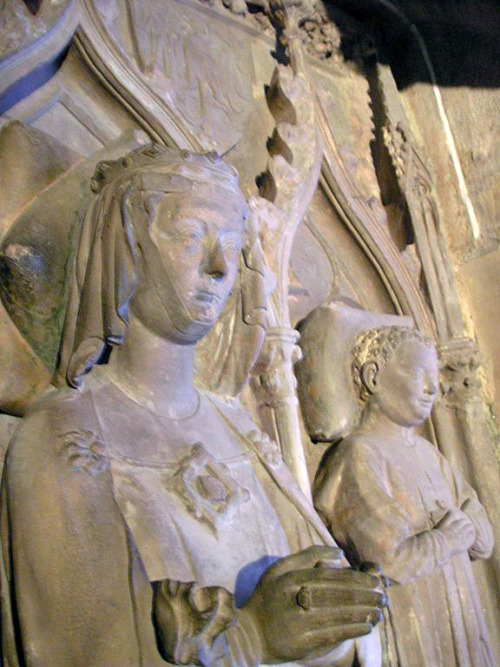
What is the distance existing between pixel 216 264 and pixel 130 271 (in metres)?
0.25

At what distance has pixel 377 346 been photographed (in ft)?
10.4

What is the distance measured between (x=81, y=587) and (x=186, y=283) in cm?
89

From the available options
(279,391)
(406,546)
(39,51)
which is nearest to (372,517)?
(406,546)

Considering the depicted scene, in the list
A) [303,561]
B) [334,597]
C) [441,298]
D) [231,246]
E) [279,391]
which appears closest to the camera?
[334,597]

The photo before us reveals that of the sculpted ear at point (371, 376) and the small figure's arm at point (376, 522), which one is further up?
the sculpted ear at point (371, 376)

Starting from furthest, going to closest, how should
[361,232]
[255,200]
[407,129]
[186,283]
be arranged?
[407,129], [361,232], [255,200], [186,283]

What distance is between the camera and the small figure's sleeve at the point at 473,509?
3.12 m

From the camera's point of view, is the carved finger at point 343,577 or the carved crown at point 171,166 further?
the carved crown at point 171,166

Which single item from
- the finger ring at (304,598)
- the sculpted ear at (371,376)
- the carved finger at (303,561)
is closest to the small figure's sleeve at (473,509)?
the sculpted ear at (371,376)

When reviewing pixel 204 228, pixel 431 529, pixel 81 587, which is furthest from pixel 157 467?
pixel 431 529

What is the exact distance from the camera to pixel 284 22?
3.84 meters

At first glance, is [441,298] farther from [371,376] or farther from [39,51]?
[39,51]

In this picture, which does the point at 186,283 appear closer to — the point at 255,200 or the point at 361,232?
the point at 255,200

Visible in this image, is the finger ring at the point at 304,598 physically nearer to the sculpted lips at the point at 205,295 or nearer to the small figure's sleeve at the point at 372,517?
the sculpted lips at the point at 205,295
